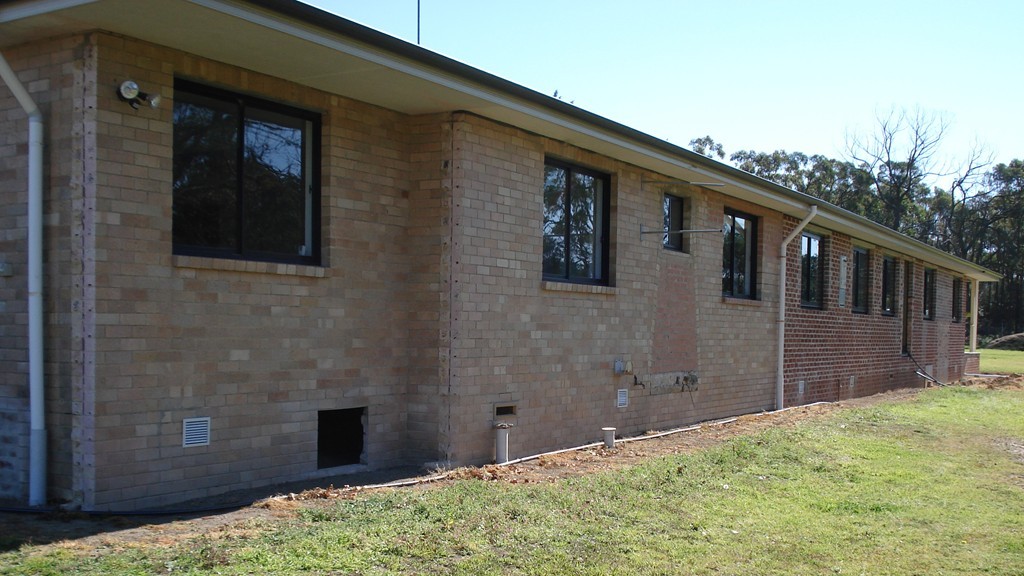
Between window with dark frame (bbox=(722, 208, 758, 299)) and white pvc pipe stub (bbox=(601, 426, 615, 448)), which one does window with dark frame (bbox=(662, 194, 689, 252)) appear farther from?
white pvc pipe stub (bbox=(601, 426, 615, 448))

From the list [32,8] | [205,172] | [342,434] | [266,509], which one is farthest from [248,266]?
[32,8]

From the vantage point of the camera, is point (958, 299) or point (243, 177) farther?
point (958, 299)

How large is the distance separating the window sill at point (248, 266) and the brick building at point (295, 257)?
0.06 feet

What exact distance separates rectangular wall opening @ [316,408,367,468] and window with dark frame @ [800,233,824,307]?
1112 centimetres

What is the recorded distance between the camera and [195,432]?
7125 mm

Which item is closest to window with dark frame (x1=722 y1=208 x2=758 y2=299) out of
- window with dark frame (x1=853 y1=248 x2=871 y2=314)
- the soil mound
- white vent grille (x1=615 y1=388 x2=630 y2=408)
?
white vent grille (x1=615 y1=388 x2=630 y2=408)

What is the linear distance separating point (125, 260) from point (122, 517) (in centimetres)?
192

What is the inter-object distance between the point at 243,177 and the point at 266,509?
287 cm

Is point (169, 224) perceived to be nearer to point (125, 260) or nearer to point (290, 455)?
point (125, 260)

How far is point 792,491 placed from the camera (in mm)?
Answer: 8297

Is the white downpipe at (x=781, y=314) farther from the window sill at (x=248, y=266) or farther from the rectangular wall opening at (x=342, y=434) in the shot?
the window sill at (x=248, y=266)

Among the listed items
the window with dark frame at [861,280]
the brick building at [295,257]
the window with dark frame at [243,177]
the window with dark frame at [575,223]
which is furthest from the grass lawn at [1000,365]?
the window with dark frame at [243,177]

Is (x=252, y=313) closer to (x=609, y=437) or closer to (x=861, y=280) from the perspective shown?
(x=609, y=437)

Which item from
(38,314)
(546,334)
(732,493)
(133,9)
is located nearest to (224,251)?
(38,314)
